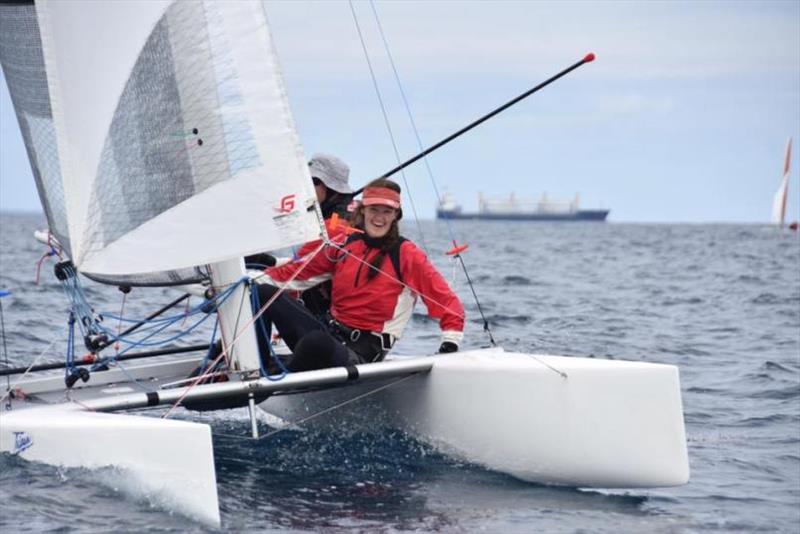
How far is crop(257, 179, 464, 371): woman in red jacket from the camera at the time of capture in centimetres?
439

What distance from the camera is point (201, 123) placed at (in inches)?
157

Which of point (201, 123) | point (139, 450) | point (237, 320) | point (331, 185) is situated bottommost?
point (139, 450)

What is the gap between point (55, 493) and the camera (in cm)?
360

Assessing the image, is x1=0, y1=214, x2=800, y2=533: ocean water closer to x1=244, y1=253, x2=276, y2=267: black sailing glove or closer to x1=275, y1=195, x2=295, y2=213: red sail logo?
x1=244, y1=253, x2=276, y2=267: black sailing glove

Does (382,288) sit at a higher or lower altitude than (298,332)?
higher

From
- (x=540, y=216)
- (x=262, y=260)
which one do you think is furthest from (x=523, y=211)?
(x=262, y=260)

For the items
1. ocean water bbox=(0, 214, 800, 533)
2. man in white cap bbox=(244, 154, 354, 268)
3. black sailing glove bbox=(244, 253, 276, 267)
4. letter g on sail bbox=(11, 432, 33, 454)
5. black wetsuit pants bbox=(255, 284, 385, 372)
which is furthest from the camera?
black sailing glove bbox=(244, 253, 276, 267)

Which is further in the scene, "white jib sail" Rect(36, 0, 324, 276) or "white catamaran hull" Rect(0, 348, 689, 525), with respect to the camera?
"white jib sail" Rect(36, 0, 324, 276)

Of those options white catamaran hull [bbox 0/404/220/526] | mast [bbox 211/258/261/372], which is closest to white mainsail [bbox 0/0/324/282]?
mast [bbox 211/258/261/372]

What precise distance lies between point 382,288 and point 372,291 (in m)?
0.04

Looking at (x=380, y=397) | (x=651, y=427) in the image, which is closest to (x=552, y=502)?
(x=651, y=427)

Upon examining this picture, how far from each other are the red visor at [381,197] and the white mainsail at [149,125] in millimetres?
416

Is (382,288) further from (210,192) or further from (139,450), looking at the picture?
(139,450)

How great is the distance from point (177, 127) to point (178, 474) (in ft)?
3.80
